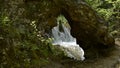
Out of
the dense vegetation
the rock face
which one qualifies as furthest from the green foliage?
the dense vegetation

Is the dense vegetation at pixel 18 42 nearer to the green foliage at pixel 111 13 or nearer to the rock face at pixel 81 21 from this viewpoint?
the rock face at pixel 81 21

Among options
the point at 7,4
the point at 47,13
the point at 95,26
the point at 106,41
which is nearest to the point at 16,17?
the point at 7,4

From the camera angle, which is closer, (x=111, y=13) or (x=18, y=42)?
(x=18, y=42)

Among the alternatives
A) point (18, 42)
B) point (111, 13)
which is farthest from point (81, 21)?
point (111, 13)

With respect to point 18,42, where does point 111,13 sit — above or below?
below

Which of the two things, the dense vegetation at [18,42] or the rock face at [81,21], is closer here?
the dense vegetation at [18,42]

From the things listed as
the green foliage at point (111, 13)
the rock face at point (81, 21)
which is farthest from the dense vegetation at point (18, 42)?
the green foliage at point (111, 13)

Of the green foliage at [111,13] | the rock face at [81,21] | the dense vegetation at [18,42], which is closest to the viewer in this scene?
the dense vegetation at [18,42]

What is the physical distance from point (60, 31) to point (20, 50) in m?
14.3

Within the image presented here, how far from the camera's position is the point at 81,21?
11.4 meters

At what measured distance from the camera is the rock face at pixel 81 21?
10.4 m

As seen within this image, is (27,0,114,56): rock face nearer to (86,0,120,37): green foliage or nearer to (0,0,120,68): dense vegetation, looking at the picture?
(0,0,120,68): dense vegetation

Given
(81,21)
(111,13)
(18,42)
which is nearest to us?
(18,42)

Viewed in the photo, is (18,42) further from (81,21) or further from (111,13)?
(111,13)
